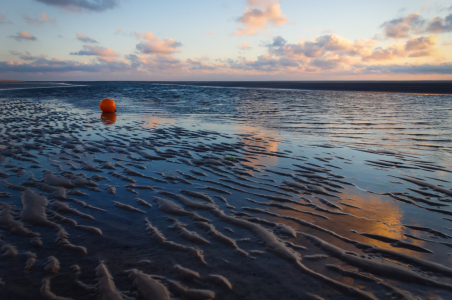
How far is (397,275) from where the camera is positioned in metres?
2.99

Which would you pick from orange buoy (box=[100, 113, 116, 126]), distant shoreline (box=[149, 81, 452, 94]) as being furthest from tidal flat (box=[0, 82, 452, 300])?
distant shoreline (box=[149, 81, 452, 94])

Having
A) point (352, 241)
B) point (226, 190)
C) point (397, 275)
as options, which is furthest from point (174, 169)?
point (397, 275)

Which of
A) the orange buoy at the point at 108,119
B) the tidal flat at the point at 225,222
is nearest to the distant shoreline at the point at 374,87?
the orange buoy at the point at 108,119

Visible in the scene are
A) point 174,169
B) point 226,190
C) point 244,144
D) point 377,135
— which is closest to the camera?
point 226,190

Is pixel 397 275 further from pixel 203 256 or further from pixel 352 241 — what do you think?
pixel 203 256

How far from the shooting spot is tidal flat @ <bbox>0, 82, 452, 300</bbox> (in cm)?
282

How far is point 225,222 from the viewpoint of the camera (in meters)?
4.09

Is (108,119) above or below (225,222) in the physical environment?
above

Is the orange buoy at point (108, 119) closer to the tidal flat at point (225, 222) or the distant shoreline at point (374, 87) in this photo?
the tidal flat at point (225, 222)

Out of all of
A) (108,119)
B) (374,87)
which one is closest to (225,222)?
(108,119)

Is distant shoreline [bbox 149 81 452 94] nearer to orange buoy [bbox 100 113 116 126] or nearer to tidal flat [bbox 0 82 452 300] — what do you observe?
orange buoy [bbox 100 113 116 126]

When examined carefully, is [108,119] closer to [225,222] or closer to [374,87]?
[225,222]

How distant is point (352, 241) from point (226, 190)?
7.99 ft

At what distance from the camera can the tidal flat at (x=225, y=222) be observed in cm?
282
